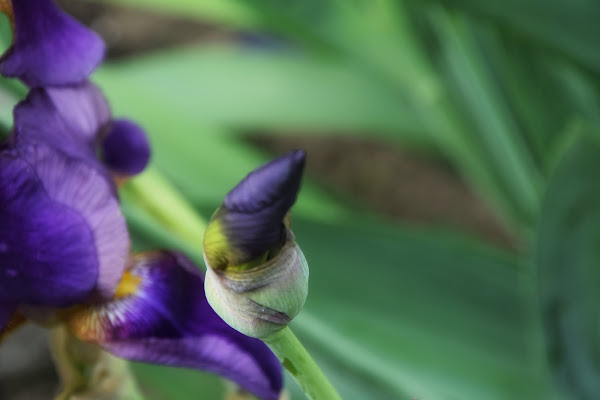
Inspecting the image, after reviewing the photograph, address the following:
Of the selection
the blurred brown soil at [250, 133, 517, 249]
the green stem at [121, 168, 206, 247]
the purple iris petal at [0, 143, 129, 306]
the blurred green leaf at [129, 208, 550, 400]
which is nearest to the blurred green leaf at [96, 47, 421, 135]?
the blurred brown soil at [250, 133, 517, 249]

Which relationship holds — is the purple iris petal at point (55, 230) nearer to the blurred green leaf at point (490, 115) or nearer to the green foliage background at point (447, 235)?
the green foliage background at point (447, 235)

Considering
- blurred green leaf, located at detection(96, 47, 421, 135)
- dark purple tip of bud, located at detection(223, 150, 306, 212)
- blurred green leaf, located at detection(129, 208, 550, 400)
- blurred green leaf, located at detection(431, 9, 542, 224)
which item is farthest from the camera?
blurred green leaf, located at detection(96, 47, 421, 135)

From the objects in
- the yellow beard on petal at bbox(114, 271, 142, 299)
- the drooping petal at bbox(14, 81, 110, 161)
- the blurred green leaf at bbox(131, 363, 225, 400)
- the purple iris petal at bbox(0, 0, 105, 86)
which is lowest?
the blurred green leaf at bbox(131, 363, 225, 400)

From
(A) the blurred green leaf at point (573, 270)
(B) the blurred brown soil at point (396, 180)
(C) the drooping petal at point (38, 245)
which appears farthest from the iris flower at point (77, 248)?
(B) the blurred brown soil at point (396, 180)

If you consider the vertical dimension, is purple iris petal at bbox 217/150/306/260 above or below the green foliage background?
above

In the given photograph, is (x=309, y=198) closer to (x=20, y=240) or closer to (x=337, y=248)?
(x=337, y=248)

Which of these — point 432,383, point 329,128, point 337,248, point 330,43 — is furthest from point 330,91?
point 432,383

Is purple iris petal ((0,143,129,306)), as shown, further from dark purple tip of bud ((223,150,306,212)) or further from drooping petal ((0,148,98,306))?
dark purple tip of bud ((223,150,306,212))
